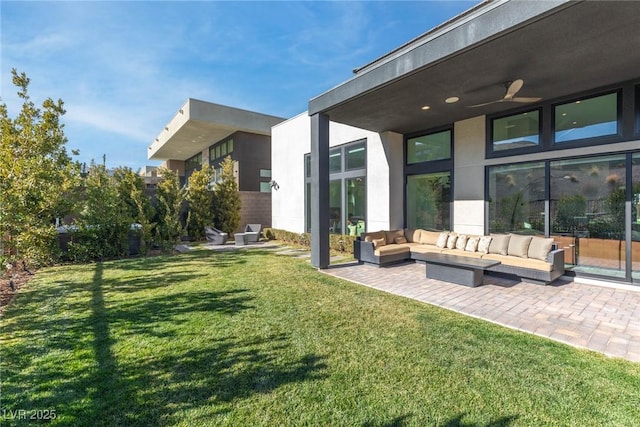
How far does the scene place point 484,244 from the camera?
22.4 ft

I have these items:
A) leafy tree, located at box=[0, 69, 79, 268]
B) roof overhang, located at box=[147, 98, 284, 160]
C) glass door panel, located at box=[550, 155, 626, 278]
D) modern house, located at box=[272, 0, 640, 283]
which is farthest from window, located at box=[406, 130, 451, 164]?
roof overhang, located at box=[147, 98, 284, 160]

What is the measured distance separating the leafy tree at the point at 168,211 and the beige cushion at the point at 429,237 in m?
8.28

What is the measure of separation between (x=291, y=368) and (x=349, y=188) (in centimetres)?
792

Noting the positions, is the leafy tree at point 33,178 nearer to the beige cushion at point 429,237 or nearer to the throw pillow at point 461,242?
the beige cushion at point 429,237

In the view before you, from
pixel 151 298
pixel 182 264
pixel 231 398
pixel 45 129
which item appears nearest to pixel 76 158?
pixel 45 129

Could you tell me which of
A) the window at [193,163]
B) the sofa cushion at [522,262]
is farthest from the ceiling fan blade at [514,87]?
the window at [193,163]

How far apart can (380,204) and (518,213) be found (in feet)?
12.1

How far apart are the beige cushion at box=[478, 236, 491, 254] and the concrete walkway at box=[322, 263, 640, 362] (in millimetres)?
817

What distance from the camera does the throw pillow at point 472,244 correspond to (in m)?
6.99

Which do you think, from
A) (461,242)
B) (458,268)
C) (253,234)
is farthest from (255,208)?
(458,268)

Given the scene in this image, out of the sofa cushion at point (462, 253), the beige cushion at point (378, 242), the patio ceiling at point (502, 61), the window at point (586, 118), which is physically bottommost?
the sofa cushion at point (462, 253)

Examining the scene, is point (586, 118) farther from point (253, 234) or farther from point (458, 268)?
point (253, 234)

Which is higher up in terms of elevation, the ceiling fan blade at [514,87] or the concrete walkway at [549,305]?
the ceiling fan blade at [514,87]

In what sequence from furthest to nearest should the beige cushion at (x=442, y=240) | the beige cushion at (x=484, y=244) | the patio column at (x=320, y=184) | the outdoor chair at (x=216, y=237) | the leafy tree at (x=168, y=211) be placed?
the outdoor chair at (x=216, y=237) < the leafy tree at (x=168, y=211) < the beige cushion at (x=442, y=240) < the patio column at (x=320, y=184) < the beige cushion at (x=484, y=244)
